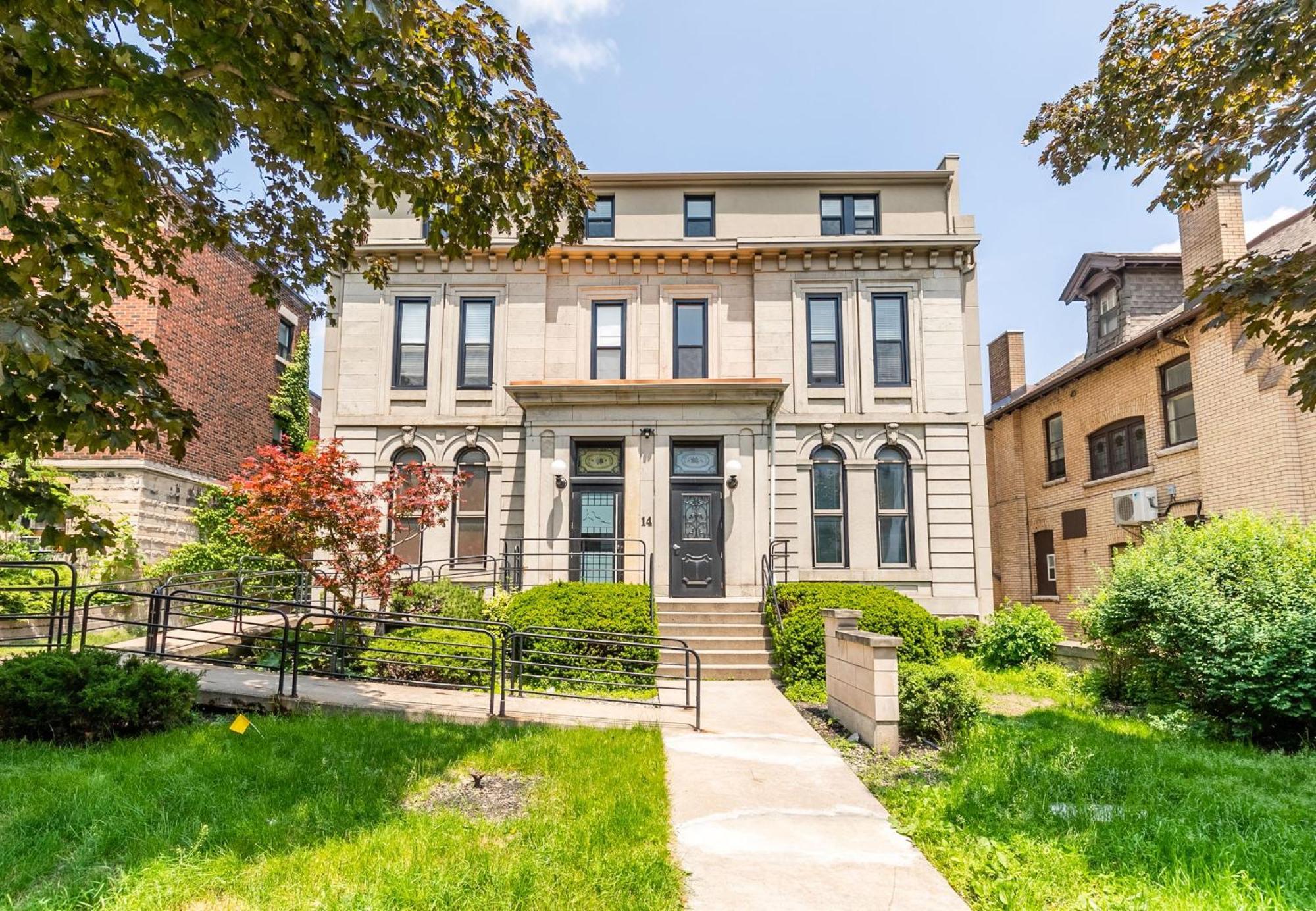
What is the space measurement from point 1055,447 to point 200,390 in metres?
21.3

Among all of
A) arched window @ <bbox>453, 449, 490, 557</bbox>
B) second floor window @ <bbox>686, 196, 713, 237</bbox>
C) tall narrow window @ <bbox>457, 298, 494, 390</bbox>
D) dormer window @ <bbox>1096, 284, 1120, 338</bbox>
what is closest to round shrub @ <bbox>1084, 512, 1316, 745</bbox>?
dormer window @ <bbox>1096, 284, 1120, 338</bbox>

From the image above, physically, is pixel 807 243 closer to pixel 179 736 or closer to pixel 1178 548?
pixel 1178 548

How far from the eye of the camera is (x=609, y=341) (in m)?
16.3

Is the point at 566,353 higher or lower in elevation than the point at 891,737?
higher

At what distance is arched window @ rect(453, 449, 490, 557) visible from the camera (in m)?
15.5

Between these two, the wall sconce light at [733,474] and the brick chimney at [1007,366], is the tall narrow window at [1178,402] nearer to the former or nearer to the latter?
the brick chimney at [1007,366]

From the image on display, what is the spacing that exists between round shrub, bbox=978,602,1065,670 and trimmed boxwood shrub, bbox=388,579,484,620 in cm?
896

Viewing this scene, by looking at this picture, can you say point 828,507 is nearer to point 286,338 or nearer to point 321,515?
point 321,515

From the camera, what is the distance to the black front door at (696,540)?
14070 millimetres

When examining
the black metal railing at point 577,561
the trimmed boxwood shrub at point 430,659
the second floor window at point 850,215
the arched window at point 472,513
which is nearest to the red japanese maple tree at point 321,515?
the trimmed boxwood shrub at point 430,659

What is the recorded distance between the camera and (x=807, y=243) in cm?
1590

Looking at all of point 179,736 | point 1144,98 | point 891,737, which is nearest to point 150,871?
point 179,736

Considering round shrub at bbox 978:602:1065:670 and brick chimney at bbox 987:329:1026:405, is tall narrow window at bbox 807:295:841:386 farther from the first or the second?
brick chimney at bbox 987:329:1026:405

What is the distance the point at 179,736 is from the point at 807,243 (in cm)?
1384
